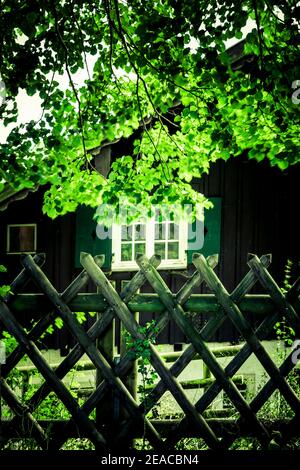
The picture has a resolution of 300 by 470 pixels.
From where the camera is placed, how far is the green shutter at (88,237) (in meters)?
9.22

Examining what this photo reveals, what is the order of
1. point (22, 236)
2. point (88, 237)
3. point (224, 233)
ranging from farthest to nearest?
point (224, 233), point (22, 236), point (88, 237)

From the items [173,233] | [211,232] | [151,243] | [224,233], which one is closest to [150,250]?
[151,243]

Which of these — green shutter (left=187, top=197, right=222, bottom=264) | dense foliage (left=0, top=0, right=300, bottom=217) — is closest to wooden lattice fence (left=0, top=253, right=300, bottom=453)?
dense foliage (left=0, top=0, right=300, bottom=217)

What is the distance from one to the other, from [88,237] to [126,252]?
0.86 metres

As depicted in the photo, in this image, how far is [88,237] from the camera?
9.26 m

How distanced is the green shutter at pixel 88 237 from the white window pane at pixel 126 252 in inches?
17.9

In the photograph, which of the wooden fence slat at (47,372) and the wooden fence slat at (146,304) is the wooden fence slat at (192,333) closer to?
the wooden fence slat at (146,304)

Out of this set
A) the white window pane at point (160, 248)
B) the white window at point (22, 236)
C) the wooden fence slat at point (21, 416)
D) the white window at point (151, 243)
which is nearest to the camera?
the wooden fence slat at point (21, 416)

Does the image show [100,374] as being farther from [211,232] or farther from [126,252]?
[211,232]

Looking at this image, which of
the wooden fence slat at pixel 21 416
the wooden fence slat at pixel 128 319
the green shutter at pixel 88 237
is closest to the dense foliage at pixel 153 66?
the wooden fence slat at pixel 128 319

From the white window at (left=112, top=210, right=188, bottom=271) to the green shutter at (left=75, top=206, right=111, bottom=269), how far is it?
13.9 inches

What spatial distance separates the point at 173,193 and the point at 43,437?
8.02 ft

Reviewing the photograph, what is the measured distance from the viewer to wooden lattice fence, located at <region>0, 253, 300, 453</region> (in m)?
4.03

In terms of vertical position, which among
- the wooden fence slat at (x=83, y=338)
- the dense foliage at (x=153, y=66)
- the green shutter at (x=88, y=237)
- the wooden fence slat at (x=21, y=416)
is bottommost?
the wooden fence slat at (x=21, y=416)
